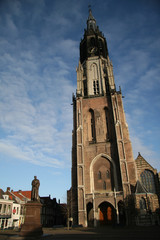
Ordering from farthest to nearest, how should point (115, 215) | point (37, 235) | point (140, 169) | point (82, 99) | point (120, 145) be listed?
point (82, 99) → point (140, 169) → point (120, 145) → point (115, 215) → point (37, 235)

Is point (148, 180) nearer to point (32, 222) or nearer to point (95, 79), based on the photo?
point (95, 79)

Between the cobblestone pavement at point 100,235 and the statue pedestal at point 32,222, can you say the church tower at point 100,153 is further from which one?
the statue pedestal at point 32,222

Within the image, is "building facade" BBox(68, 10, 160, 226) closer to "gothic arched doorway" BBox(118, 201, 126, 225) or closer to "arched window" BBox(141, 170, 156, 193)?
"gothic arched doorway" BBox(118, 201, 126, 225)

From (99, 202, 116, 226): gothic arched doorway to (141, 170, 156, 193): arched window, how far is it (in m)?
7.34

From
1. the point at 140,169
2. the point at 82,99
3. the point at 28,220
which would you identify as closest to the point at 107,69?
the point at 82,99

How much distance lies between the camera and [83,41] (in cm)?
4778

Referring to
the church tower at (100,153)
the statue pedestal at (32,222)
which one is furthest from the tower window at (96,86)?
the statue pedestal at (32,222)

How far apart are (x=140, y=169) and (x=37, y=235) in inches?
937

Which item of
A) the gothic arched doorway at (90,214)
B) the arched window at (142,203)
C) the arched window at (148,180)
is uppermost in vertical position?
the arched window at (148,180)

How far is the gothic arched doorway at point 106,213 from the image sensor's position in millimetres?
27172

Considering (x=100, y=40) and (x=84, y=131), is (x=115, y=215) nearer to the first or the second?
(x=84, y=131)

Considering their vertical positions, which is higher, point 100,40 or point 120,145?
point 100,40

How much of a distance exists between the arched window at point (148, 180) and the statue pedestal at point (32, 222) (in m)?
22.7

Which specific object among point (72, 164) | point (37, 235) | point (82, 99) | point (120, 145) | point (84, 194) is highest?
point (82, 99)
